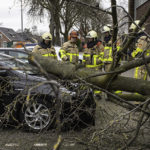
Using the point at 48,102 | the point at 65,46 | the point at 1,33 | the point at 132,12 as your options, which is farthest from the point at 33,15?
the point at 1,33

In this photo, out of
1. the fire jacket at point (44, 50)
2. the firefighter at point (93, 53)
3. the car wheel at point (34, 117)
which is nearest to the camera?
the car wheel at point (34, 117)

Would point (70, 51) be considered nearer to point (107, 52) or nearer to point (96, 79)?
point (107, 52)

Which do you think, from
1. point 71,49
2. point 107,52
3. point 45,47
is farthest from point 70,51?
point 107,52

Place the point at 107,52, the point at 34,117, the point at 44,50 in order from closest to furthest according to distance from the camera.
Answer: the point at 34,117 → the point at 44,50 → the point at 107,52

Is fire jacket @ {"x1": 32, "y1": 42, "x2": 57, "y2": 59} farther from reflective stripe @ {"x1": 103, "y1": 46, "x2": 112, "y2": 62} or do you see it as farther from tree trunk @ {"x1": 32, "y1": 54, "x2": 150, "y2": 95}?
tree trunk @ {"x1": 32, "y1": 54, "x2": 150, "y2": 95}

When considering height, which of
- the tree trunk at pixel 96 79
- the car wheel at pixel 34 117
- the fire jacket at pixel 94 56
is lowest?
the car wheel at pixel 34 117

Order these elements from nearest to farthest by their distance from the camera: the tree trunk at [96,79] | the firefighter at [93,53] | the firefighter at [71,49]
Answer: the tree trunk at [96,79]
the firefighter at [71,49]
the firefighter at [93,53]

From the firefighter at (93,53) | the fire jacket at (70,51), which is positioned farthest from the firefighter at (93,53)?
the fire jacket at (70,51)

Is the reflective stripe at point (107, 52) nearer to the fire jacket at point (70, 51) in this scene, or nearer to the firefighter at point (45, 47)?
the fire jacket at point (70, 51)

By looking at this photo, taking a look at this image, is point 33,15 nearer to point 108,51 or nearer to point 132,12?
point 132,12

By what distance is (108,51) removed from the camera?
6160 millimetres

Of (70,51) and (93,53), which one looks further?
(93,53)

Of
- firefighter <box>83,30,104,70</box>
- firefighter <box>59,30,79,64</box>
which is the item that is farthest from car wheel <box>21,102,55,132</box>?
firefighter <box>83,30,104,70</box>

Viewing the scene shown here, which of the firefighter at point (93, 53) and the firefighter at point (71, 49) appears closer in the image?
the firefighter at point (71, 49)
